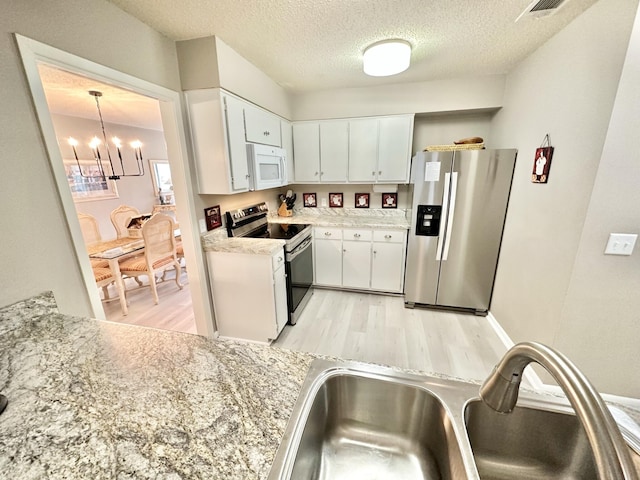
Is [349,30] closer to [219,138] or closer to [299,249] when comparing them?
[219,138]

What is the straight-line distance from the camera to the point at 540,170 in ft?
6.24

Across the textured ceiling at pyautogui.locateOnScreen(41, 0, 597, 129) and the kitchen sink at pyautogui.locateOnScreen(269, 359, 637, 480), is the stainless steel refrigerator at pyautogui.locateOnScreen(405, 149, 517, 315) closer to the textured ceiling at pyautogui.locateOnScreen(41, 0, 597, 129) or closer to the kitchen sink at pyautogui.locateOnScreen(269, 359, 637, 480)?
the textured ceiling at pyautogui.locateOnScreen(41, 0, 597, 129)

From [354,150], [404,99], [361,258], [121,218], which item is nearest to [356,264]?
[361,258]

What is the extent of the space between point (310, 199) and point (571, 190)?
271 cm

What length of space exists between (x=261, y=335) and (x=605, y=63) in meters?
2.89

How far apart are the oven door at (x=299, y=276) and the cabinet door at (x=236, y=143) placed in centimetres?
78

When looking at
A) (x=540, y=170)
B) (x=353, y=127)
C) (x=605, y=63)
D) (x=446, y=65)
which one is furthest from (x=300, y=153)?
(x=605, y=63)

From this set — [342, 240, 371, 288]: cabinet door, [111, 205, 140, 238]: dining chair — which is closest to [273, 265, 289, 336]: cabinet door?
[342, 240, 371, 288]: cabinet door

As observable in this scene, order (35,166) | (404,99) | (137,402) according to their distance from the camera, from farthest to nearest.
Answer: (404,99) → (35,166) → (137,402)

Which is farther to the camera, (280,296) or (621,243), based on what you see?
(280,296)

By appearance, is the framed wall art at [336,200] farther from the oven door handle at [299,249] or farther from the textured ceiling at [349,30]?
the textured ceiling at [349,30]

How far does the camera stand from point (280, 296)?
2.32m

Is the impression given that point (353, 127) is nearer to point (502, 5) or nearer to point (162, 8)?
point (502, 5)

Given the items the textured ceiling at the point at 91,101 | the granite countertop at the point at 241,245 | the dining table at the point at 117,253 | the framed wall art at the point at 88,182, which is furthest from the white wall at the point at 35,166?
the framed wall art at the point at 88,182
